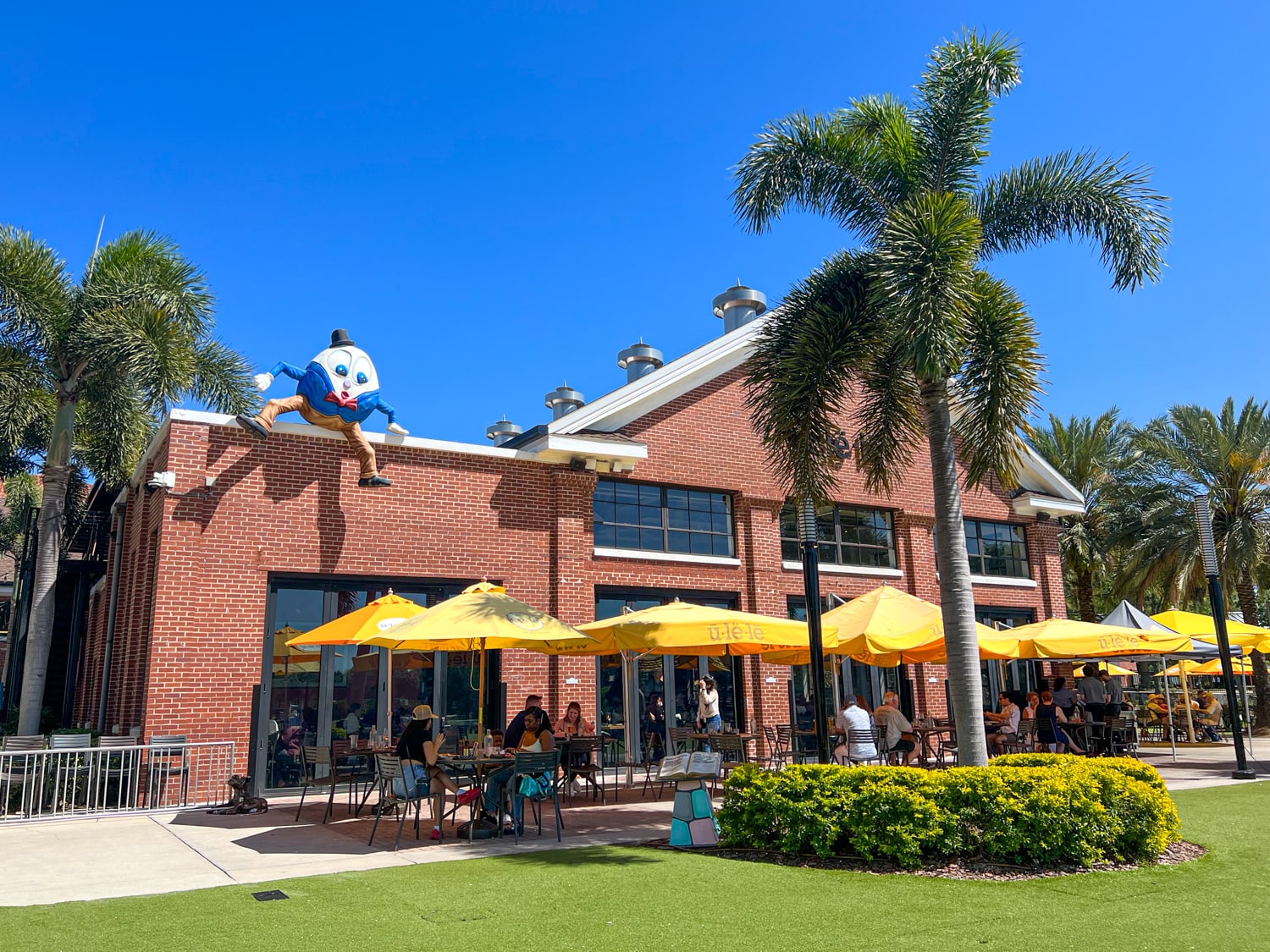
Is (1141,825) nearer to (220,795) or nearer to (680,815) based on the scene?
(680,815)

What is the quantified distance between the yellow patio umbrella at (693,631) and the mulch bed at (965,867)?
3.64 meters

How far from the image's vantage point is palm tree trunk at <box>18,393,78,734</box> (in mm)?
15383

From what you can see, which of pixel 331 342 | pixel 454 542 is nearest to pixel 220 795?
pixel 454 542

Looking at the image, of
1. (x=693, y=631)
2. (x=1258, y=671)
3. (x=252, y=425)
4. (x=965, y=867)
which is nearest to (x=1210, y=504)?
(x=1258, y=671)

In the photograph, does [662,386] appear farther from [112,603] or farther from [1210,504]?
[1210,504]

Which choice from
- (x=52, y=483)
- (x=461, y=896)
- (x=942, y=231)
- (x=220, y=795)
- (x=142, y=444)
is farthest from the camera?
(x=142, y=444)

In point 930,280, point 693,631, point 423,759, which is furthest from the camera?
point 693,631

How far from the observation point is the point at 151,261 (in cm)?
1714

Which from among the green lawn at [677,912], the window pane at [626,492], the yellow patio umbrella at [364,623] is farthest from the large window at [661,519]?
the green lawn at [677,912]

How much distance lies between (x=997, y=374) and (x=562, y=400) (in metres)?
Result: 22.3

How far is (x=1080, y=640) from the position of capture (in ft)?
52.2

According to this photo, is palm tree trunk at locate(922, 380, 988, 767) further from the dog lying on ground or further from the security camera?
the security camera

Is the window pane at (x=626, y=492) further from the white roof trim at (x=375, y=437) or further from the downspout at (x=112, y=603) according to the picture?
the downspout at (x=112, y=603)

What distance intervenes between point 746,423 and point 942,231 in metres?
10.0
